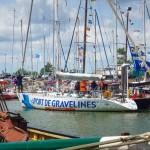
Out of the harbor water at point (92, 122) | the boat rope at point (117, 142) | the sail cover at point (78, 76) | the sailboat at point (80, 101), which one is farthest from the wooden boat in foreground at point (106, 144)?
the sail cover at point (78, 76)

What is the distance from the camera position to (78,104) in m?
33.2

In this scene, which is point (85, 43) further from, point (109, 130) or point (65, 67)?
point (109, 130)

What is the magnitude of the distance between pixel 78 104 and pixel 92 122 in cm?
701

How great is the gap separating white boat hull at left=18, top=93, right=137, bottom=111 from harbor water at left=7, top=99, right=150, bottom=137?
638 millimetres

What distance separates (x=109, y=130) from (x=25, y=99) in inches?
619

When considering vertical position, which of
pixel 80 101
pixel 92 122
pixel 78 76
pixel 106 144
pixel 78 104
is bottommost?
pixel 92 122

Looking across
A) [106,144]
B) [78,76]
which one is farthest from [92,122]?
[106,144]

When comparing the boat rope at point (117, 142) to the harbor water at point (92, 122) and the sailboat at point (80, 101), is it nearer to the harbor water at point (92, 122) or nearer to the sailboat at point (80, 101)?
the harbor water at point (92, 122)

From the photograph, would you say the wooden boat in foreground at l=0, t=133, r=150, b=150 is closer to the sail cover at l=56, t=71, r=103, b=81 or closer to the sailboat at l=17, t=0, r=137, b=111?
the sailboat at l=17, t=0, r=137, b=111

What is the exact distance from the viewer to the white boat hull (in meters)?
32.3

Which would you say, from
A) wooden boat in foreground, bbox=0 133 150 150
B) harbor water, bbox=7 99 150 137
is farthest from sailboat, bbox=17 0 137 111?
wooden boat in foreground, bbox=0 133 150 150

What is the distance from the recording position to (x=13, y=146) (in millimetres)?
6105

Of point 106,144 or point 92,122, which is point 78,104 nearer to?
point 92,122

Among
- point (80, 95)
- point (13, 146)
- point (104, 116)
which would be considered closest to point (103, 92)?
point (80, 95)
